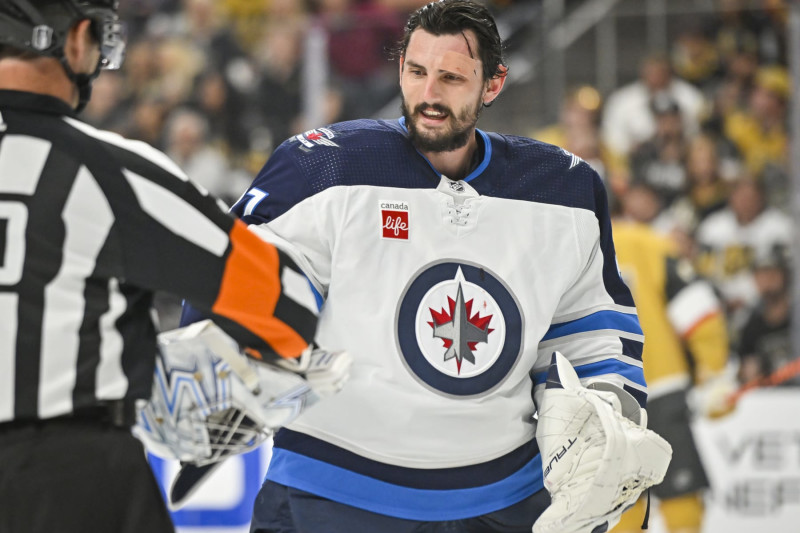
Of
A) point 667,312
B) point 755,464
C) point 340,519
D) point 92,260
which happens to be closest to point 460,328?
point 340,519

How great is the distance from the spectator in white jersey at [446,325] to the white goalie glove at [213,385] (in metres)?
0.26

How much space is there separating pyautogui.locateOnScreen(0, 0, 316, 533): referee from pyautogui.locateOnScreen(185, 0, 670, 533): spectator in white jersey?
0.45 meters

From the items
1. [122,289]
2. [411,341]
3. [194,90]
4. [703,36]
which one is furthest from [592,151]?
[122,289]

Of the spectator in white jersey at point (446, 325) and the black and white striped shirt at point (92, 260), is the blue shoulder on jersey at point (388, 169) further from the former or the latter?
the black and white striped shirt at point (92, 260)

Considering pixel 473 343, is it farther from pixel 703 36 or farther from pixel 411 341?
pixel 703 36

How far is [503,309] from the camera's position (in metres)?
2.52

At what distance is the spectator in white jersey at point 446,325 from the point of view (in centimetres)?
245

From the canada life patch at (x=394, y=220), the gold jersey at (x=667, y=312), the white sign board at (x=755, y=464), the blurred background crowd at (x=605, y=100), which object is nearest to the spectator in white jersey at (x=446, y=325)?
the canada life patch at (x=394, y=220)

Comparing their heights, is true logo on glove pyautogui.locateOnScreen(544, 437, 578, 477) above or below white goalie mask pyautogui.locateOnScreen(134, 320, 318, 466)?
below

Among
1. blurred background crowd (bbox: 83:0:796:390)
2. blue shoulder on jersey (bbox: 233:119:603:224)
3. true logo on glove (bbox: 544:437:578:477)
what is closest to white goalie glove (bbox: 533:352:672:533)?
true logo on glove (bbox: 544:437:578:477)

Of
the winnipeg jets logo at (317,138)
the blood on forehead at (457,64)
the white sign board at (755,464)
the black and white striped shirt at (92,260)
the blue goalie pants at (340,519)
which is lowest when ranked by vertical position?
the white sign board at (755,464)

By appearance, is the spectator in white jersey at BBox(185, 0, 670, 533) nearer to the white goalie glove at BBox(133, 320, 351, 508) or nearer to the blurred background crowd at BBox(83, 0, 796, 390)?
the white goalie glove at BBox(133, 320, 351, 508)

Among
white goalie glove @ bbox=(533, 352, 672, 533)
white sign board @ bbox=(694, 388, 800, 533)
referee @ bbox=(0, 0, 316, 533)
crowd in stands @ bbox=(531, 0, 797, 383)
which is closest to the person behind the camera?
referee @ bbox=(0, 0, 316, 533)

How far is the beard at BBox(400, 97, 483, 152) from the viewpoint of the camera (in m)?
2.57
